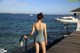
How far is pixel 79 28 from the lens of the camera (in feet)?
95.6

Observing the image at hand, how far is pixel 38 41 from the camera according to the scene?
12836 mm

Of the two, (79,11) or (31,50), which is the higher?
(79,11)

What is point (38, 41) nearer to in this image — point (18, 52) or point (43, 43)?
point (43, 43)

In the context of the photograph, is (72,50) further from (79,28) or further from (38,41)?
(79,28)

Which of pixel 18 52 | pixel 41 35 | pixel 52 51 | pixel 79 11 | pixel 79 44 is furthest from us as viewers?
pixel 79 11

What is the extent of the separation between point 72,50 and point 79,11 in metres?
11.8

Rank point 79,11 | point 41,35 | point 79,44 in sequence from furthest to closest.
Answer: point 79,11, point 79,44, point 41,35

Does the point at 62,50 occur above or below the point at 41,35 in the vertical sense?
below

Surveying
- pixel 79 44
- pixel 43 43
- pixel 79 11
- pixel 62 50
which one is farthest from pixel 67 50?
pixel 79 11

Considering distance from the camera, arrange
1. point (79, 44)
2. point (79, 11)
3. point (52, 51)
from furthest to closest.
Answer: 1. point (79, 11)
2. point (79, 44)
3. point (52, 51)

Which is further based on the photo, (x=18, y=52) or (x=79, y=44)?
(x=18, y=52)

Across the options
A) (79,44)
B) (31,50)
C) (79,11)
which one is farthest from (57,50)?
(79,11)

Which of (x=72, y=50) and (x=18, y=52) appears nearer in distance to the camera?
(x=72, y=50)

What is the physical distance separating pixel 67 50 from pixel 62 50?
27 centimetres
